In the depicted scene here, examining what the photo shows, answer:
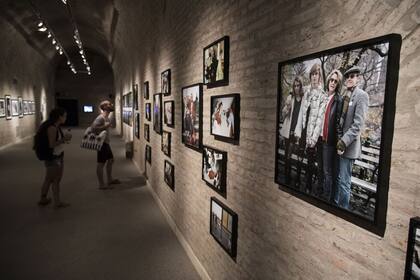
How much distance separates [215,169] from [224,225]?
55 centimetres

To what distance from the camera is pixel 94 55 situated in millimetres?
27078

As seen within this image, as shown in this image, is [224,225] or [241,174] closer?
[241,174]

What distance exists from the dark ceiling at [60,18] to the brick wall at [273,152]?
9.10 meters

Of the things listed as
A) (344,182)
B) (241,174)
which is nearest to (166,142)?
(241,174)

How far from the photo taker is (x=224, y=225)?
2908 mm

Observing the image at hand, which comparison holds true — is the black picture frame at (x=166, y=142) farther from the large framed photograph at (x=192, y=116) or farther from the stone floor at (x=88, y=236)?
the stone floor at (x=88, y=236)

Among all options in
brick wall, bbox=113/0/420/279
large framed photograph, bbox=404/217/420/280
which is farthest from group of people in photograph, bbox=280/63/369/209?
large framed photograph, bbox=404/217/420/280

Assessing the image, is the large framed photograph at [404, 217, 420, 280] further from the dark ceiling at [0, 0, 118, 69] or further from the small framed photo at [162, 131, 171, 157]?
the dark ceiling at [0, 0, 118, 69]

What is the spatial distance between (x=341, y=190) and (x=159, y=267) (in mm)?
2975

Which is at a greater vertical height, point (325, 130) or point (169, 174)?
point (325, 130)

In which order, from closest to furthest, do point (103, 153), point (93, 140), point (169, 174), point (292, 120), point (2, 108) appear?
point (292, 120), point (169, 174), point (93, 140), point (103, 153), point (2, 108)

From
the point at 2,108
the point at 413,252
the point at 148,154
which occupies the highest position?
the point at 2,108

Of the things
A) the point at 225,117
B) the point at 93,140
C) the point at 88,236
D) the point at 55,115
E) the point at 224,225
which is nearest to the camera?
the point at 225,117

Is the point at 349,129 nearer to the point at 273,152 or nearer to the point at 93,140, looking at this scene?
the point at 273,152
